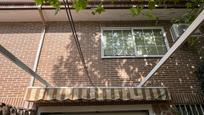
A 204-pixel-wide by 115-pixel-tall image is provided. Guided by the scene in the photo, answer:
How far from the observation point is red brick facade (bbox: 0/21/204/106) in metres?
7.84

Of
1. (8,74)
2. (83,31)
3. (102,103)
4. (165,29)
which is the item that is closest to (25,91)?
(8,74)

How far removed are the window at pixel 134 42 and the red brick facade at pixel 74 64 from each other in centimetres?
27

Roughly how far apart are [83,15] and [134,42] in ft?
7.83

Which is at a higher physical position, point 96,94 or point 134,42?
point 134,42

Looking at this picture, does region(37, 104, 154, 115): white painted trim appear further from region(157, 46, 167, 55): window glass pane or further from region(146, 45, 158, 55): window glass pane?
region(157, 46, 167, 55): window glass pane

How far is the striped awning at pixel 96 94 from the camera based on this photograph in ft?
22.0

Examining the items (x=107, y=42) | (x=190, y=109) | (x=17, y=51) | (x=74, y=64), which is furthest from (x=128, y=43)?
(x=17, y=51)

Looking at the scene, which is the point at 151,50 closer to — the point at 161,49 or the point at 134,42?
the point at 161,49

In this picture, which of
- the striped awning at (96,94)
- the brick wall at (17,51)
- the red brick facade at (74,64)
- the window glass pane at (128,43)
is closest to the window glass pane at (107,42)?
the red brick facade at (74,64)

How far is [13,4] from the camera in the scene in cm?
883

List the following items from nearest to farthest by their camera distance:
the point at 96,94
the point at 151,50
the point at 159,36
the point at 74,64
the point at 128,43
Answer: the point at 96,94 → the point at 74,64 → the point at 151,50 → the point at 128,43 → the point at 159,36

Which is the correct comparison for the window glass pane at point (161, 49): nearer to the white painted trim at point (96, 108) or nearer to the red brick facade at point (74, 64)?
the red brick facade at point (74, 64)

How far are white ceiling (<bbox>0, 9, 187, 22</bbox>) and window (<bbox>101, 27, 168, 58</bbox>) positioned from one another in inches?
20.2

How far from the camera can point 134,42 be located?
8.95 metres
